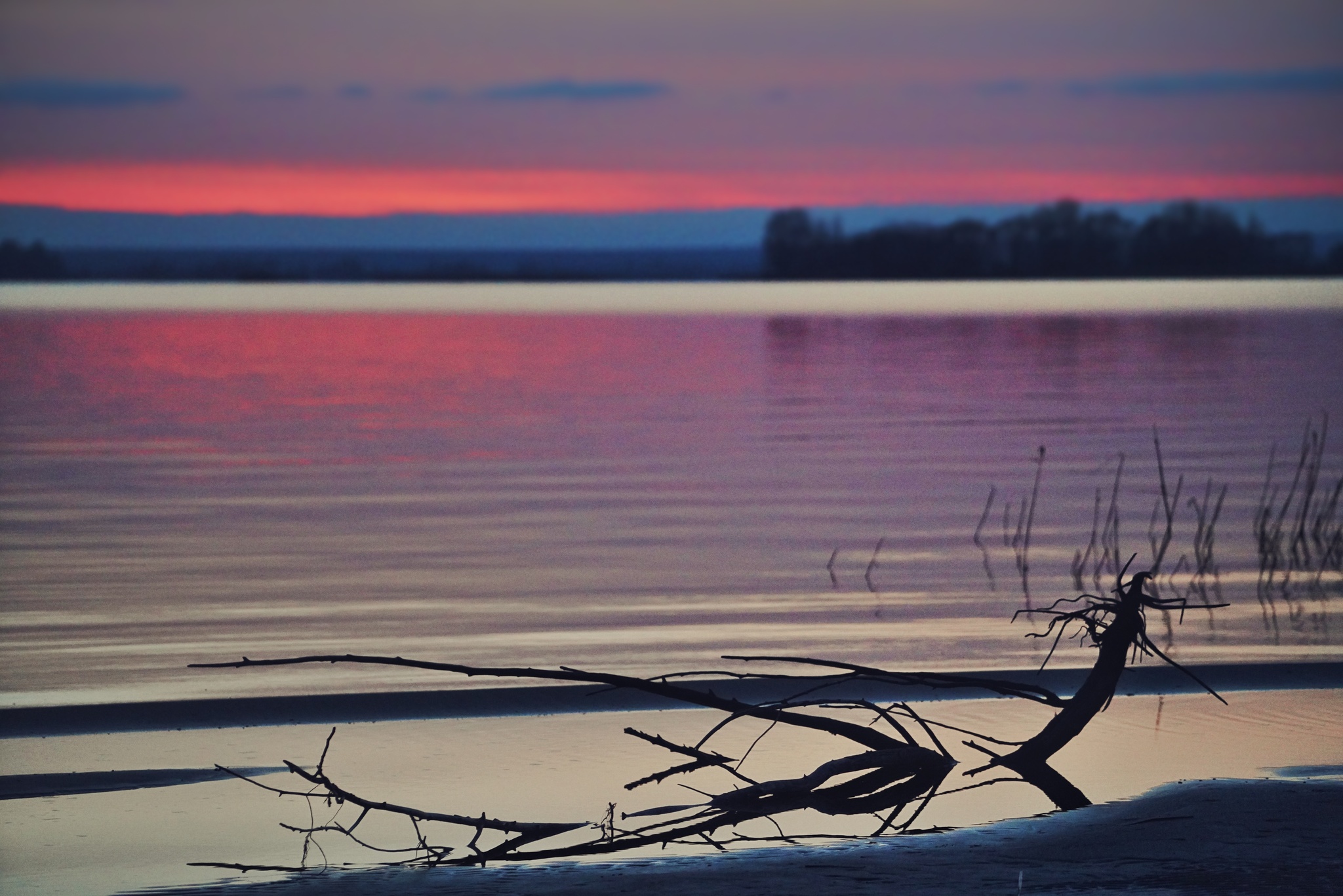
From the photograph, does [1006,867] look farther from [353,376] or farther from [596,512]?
[353,376]

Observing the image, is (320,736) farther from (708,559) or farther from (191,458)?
(191,458)

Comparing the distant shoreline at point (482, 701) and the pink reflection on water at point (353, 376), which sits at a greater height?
the pink reflection on water at point (353, 376)

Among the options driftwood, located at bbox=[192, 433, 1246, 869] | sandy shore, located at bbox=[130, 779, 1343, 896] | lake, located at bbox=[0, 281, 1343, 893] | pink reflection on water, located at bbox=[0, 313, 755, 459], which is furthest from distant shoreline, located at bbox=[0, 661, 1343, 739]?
pink reflection on water, located at bbox=[0, 313, 755, 459]

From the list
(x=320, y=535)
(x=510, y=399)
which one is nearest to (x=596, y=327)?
(x=510, y=399)

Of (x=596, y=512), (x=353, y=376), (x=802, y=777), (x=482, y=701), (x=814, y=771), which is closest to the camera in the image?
(x=814, y=771)

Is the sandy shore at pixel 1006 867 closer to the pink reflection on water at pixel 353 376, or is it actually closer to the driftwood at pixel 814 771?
the driftwood at pixel 814 771

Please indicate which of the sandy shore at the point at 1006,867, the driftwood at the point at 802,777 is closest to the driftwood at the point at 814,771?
the driftwood at the point at 802,777

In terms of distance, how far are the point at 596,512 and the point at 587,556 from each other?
167 inches

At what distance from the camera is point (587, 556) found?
17.5 metres

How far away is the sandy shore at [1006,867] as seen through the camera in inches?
219

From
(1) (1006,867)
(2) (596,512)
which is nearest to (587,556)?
Result: (2) (596,512)

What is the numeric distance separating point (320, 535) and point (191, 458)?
35.4ft

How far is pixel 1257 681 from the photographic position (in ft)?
35.3

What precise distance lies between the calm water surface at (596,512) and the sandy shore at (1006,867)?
16.1 ft
